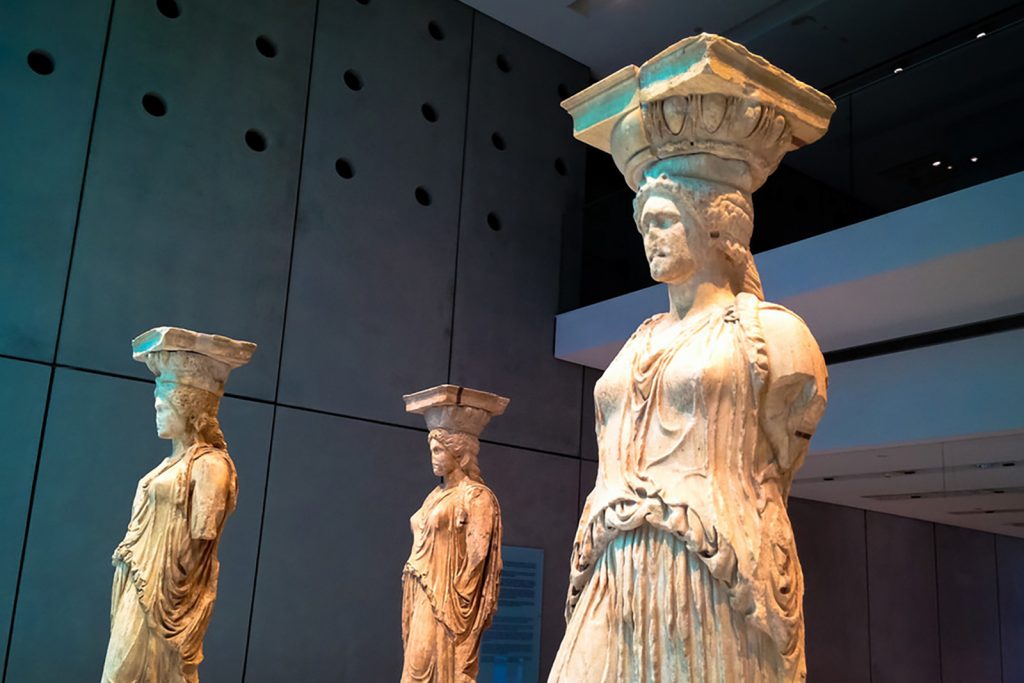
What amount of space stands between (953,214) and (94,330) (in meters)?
6.60

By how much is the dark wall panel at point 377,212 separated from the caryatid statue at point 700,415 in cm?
618

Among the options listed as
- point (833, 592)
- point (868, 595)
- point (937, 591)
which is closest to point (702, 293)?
point (833, 592)

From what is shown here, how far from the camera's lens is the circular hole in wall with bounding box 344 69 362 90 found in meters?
10.0

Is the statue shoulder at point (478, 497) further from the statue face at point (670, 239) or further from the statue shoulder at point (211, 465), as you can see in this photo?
the statue face at point (670, 239)

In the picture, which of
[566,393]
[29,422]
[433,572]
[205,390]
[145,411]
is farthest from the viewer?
[566,393]

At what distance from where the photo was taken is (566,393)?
11.3 metres

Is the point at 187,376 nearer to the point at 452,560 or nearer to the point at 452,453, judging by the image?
the point at 452,453

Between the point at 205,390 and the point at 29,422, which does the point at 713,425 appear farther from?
the point at 29,422

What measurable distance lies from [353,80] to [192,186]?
2.22 m

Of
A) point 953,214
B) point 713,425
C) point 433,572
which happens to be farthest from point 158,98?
point 713,425

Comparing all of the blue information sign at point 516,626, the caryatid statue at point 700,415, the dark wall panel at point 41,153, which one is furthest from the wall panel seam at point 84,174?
the caryatid statue at point 700,415

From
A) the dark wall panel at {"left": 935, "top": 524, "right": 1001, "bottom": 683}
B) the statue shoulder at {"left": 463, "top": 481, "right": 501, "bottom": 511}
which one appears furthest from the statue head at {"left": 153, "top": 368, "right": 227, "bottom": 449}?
the dark wall panel at {"left": 935, "top": 524, "right": 1001, "bottom": 683}

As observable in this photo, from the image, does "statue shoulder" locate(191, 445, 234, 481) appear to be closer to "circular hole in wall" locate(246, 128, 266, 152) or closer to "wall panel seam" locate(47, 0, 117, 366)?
"wall panel seam" locate(47, 0, 117, 366)

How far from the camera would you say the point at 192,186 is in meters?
8.72
